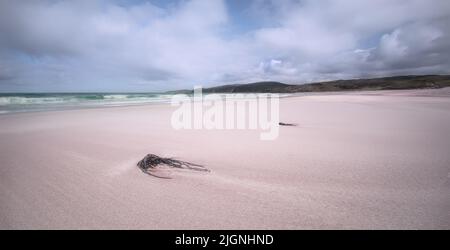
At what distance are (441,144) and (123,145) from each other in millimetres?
6446

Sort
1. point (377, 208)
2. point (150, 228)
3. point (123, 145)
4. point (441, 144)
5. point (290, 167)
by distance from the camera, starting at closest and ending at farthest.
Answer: point (150, 228), point (377, 208), point (290, 167), point (441, 144), point (123, 145)

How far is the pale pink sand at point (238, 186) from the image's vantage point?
6.33ft

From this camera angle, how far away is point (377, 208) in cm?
204

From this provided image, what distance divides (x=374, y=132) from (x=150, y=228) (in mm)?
5716

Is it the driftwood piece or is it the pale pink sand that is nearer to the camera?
the pale pink sand

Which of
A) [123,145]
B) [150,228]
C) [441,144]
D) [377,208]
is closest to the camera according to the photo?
[150,228]

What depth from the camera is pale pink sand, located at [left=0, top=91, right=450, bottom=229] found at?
6.33ft

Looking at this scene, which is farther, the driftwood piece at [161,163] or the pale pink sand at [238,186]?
the driftwood piece at [161,163]

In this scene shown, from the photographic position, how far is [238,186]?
2.58m
